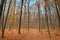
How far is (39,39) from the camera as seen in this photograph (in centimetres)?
989

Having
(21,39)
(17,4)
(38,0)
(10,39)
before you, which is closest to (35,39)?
(21,39)

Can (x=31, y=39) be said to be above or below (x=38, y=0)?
below

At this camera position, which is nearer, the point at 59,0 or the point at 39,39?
the point at 39,39

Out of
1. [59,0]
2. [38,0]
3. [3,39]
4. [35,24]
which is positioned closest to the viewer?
[3,39]

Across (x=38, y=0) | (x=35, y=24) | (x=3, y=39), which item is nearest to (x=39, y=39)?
(x=3, y=39)

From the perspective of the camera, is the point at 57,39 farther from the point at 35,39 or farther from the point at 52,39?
the point at 35,39

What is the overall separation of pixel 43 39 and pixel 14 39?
2117 millimetres

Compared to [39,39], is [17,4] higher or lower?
higher

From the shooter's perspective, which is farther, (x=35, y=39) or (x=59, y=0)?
(x=59, y=0)

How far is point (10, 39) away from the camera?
9.59 metres

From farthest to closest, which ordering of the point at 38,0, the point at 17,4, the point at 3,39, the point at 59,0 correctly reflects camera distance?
the point at 17,4
the point at 38,0
the point at 59,0
the point at 3,39

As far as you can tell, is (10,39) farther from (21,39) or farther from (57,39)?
(57,39)

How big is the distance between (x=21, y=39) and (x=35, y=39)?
103 cm

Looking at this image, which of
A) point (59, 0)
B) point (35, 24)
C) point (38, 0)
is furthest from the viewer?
point (35, 24)
